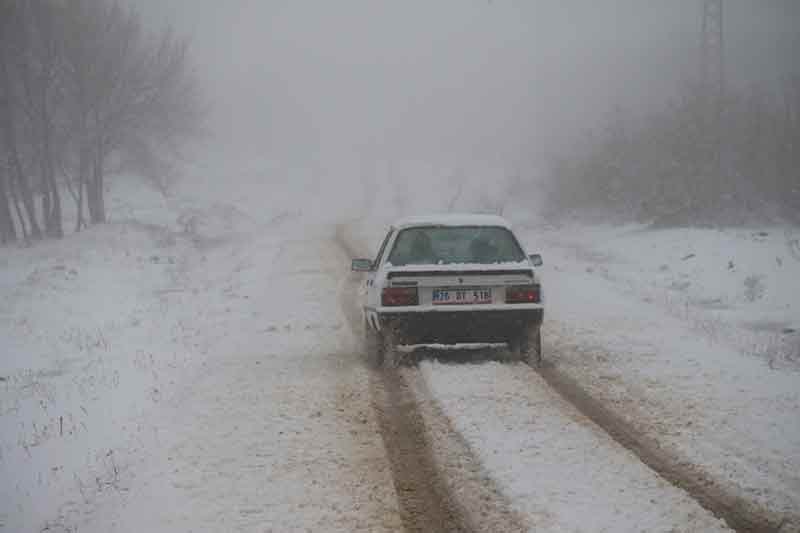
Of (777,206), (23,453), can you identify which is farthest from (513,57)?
(23,453)

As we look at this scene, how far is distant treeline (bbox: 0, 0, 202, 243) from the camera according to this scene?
21.9m

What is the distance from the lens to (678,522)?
11.7 ft

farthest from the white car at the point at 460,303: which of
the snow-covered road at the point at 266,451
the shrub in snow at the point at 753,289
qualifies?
the shrub in snow at the point at 753,289

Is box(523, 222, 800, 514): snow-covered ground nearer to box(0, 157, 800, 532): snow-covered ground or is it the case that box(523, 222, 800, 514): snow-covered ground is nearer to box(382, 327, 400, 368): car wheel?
box(0, 157, 800, 532): snow-covered ground

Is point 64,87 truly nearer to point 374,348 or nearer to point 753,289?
point 374,348

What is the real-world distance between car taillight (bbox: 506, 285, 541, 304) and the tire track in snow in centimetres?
98

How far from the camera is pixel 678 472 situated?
427 cm

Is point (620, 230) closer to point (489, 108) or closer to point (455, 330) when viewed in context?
point (455, 330)

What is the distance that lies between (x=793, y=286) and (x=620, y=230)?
13.0m

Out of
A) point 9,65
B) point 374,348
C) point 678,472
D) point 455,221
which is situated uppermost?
point 9,65

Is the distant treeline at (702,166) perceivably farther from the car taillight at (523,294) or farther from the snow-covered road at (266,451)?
the snow-covered road at (266,451)

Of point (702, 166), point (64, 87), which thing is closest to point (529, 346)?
point (702, 166)

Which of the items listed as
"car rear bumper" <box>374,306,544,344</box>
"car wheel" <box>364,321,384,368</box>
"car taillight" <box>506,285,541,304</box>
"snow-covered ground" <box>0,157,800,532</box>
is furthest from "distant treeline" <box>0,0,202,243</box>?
"car taillight" <box>506,285,541,304</box>

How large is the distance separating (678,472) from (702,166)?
23137mm
